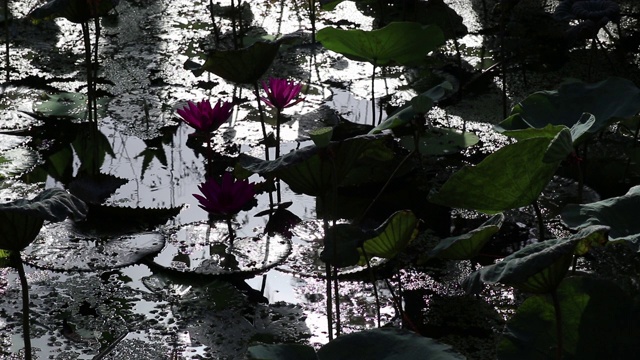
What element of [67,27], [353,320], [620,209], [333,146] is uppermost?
[67,27]

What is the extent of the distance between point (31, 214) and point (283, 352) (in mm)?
434

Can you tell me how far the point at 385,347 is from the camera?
1430 millimetres

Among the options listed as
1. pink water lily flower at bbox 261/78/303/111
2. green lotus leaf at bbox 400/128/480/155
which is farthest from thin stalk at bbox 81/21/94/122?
green lotus leaf at bbox 400/128/480/155

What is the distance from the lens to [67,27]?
4113mm

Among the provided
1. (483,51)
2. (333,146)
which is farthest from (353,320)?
(483,51)

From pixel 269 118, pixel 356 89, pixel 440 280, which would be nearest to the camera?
pixel 440 280

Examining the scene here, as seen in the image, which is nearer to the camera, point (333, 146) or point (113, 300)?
point (333, 146)

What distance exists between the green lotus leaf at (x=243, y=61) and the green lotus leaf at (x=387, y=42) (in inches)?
10.5

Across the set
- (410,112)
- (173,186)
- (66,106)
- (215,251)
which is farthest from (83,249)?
(66,106)

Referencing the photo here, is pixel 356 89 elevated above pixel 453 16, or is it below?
below

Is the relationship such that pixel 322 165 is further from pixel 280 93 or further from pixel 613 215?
pixel 280 93

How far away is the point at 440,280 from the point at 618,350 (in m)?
0.69

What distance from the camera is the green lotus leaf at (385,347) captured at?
140 cm

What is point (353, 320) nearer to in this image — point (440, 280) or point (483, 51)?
point (440, 280)
